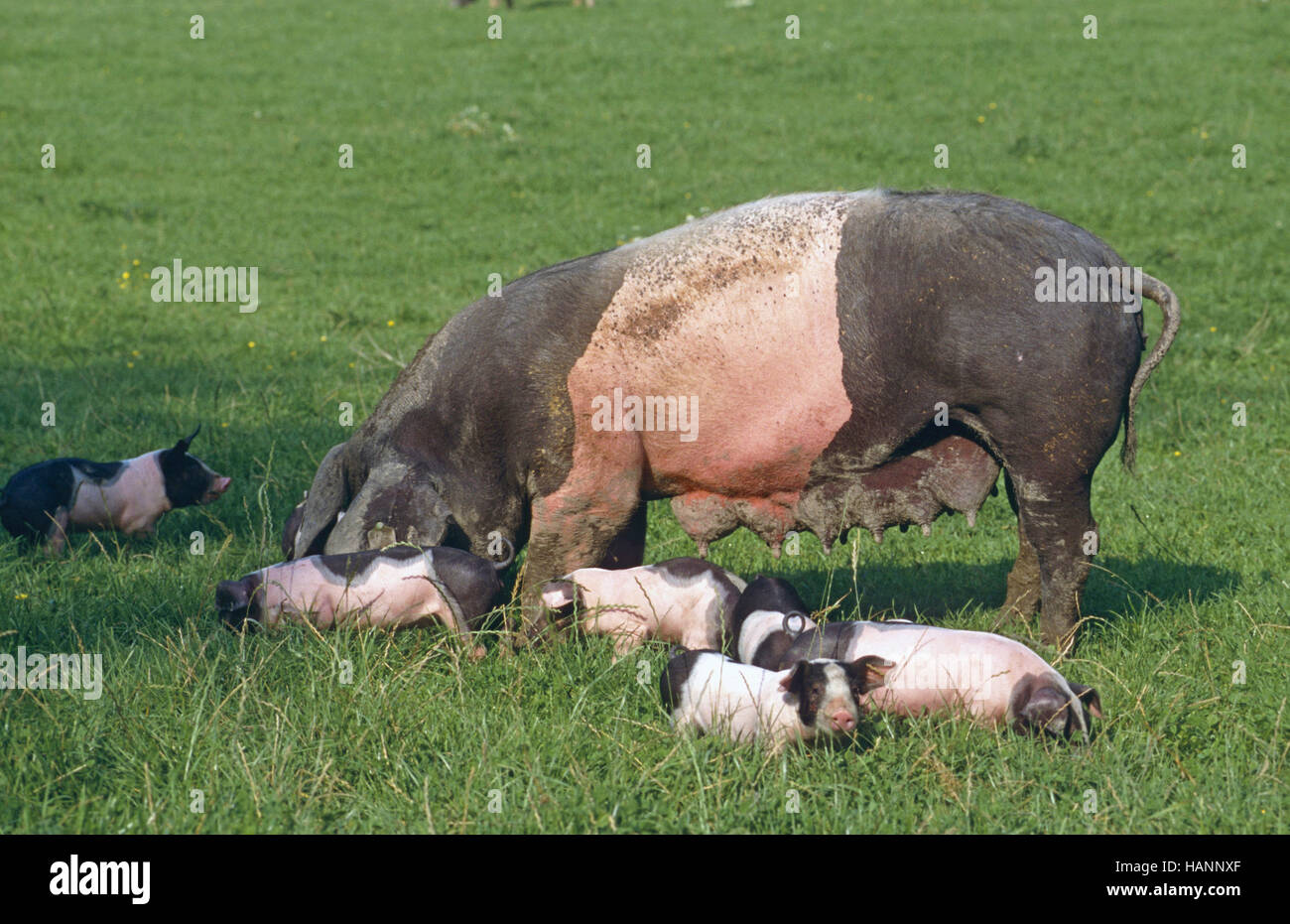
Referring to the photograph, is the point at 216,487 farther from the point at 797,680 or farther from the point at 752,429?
the point at 797,680

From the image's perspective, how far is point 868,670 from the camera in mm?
4383

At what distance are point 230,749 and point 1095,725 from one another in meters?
2.84

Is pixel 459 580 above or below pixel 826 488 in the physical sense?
below

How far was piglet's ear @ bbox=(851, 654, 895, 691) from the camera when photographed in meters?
4.35

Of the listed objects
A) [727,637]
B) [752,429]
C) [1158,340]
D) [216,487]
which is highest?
[1158,340]

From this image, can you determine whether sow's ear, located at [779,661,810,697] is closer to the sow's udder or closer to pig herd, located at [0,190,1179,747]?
pig herd, located at [0,190,1179,747]

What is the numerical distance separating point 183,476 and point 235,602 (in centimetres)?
171

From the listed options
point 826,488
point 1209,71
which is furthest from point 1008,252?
point 1209,71

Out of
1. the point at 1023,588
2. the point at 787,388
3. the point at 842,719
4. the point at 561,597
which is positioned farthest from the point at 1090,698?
the point at 561,597

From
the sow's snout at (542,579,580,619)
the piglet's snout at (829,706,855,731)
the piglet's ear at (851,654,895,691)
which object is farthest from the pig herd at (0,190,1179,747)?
the piglet's snout at (829,706,855,731)

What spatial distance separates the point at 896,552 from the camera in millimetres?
7008

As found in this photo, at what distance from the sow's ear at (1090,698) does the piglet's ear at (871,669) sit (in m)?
0.69

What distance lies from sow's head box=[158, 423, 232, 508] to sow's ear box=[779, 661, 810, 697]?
379 cm

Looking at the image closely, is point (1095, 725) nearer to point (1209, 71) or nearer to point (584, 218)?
point (584, 218)
